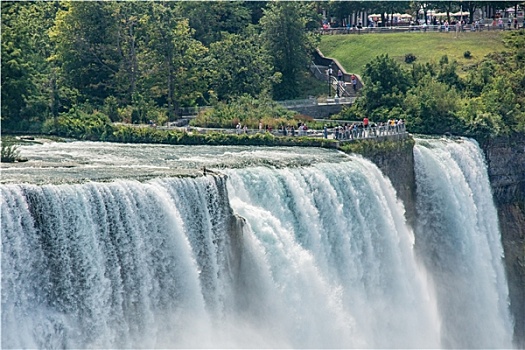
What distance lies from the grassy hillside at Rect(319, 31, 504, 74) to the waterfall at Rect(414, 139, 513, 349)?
1034 inches

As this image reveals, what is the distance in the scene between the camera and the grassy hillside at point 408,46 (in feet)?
274

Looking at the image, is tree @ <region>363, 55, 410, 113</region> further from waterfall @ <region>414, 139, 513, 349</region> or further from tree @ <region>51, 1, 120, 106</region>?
tree @ <region>51, 1, 120, 106</region>

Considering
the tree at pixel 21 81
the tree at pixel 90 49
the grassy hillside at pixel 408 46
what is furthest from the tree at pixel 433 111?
the tree at pixel 21 81

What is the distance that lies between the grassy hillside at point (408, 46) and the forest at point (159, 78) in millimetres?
7786

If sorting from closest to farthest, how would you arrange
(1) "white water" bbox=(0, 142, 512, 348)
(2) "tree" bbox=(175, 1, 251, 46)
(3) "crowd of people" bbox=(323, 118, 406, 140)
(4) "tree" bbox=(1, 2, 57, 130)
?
(1) "white water" bbox=(0, 142, 512, 348) → (3) "crowd of people" bbox=(323, 118, 406, 140) → (4) "tree" bbox=(1, 2, 57, 130) → (2) "tree" bbox=(175, 1, 251, 46)

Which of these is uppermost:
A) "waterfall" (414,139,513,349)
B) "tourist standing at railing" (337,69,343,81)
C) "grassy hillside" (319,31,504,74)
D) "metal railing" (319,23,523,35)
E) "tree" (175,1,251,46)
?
"tree" (175,1,251,46)

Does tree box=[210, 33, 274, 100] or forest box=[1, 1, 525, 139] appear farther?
tree box=[210, 33, 274, 100]

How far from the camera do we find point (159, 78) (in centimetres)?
6575

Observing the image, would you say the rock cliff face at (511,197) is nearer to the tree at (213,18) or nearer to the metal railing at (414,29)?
the tree at (213,18)

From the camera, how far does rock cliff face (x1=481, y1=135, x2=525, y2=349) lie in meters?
62.5

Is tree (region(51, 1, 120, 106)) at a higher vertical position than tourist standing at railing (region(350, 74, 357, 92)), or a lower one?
higher

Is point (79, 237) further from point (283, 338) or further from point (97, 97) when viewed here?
point (97, 97)

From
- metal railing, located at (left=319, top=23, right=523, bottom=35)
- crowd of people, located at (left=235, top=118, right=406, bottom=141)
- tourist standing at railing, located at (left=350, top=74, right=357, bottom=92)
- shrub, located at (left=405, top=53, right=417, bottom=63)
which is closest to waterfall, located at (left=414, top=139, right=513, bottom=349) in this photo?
crowd of people, located at (left=235, top=118, right=406, bottom=141)

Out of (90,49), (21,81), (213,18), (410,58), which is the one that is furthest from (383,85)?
(21,81)
